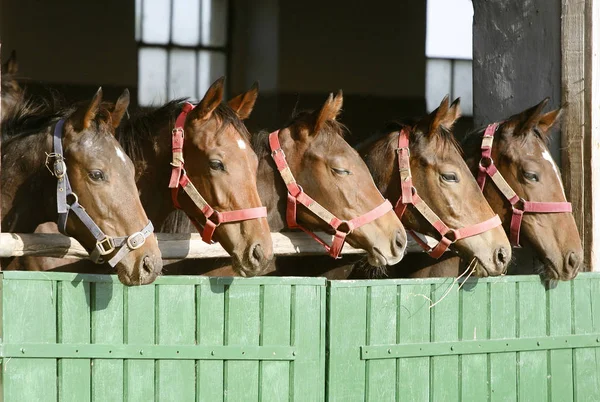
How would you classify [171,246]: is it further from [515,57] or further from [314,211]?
[515,57]

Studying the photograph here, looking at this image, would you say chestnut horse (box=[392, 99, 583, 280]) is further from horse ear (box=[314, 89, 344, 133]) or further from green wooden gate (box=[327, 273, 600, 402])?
horse ear (box=[314, 89, 344, 133])

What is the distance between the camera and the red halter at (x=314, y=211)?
4891mm

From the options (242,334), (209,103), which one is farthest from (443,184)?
(242,334)

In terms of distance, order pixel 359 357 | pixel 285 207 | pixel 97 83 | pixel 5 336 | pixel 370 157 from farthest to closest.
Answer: pixel 97 83
pixel 370 157
pixel 285 207
pixel 359 357
pixel 5 336

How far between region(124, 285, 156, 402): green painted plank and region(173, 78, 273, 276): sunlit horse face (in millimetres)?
512

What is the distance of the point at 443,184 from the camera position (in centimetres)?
525

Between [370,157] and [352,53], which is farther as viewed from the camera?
[352,53]

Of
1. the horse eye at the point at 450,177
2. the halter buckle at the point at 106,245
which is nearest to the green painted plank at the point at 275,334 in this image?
the halter buckle at the point at 106,245

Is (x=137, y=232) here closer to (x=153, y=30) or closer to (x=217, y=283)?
(x=217, y=283)

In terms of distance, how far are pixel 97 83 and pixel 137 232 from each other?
8.47 meters

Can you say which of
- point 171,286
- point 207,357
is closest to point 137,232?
point 171,286

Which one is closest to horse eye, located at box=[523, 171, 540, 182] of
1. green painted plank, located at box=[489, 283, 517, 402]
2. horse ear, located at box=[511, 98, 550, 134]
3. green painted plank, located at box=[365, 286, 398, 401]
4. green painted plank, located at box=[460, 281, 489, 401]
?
horse ear, located at box=[511, 98, 550, 134]

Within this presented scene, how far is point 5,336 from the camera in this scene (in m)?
3.89

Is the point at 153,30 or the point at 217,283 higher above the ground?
the point at 153,30
